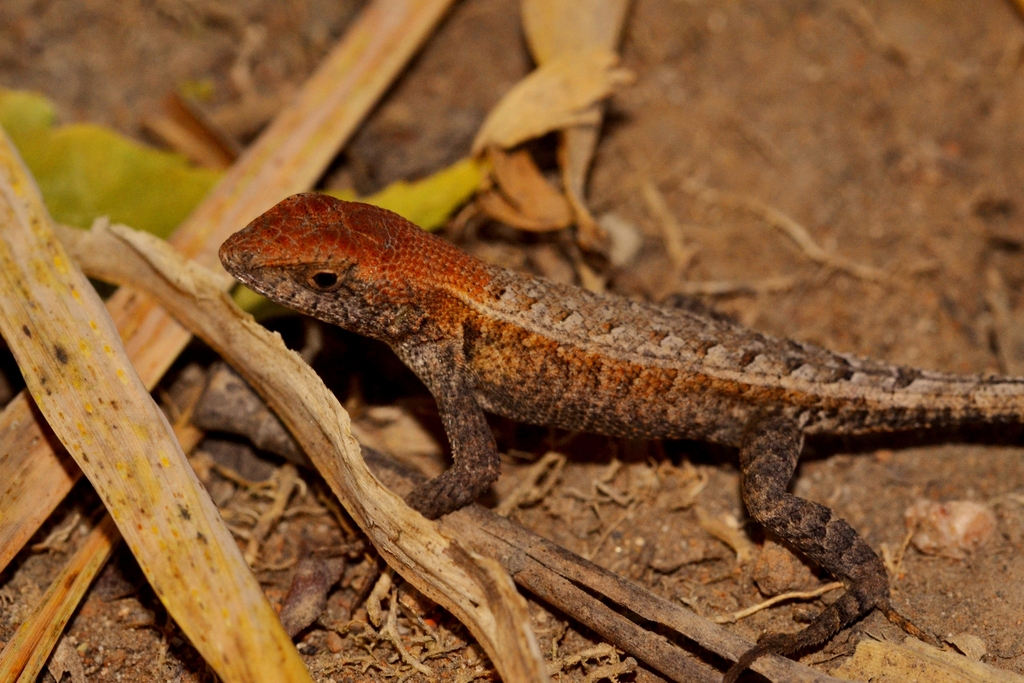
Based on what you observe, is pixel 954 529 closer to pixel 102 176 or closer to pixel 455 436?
pixel 455 436

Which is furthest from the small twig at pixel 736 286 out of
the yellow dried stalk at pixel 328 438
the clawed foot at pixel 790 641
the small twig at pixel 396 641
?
the small twig at pixel 396 641

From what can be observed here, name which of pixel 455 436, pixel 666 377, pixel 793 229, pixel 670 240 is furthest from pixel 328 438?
pixel 793 229

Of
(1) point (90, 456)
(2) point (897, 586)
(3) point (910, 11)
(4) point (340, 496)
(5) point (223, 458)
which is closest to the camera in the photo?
(1) point (90, 456)

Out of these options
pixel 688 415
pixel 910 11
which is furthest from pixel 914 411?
pixel 910 11

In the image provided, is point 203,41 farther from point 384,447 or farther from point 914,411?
point 914,411

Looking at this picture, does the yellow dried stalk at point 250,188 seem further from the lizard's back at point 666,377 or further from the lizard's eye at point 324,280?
the lizard's back at point 666,377

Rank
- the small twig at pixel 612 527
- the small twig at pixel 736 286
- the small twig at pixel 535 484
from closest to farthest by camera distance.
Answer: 1. the small twig at pixel 612 527
2. the small twig at pixel 535 484
3. the small twig at pixel 736 286
